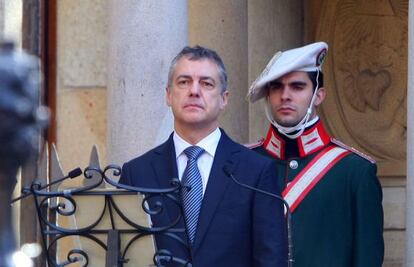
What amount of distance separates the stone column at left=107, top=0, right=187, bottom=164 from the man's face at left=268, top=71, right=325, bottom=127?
67cm

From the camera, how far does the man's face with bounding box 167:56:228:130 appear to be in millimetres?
3670

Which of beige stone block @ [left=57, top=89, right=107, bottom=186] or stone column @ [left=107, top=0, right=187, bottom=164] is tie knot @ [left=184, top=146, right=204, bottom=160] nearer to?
stone column @ [left=107, top=0, right=187, bottom=164]

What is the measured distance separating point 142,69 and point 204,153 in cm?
161

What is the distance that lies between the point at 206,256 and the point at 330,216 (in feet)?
3.55

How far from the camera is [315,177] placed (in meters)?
4.61

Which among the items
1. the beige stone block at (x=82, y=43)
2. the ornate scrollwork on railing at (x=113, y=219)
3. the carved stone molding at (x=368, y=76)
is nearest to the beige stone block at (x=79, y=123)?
the beige stone block at (x=82, y=43)

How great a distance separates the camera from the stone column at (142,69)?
5.22 m

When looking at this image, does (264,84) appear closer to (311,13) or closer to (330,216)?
(330,216)

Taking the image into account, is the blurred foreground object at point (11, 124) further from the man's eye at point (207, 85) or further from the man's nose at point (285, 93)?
the man's nose at point (285, 93)

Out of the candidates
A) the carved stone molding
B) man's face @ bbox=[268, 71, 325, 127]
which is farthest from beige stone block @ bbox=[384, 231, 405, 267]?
man's face @ bbox=[268, 71, 325, 127]

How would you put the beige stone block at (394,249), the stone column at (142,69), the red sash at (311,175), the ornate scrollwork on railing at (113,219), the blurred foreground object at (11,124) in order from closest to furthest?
1. the blurred foreground object at (11,124)
2. the ornate scrollwork on railing at (113,219)
3. the red sash at (311,175)
4. the stone column at (142,69)
5. the beige stone block at (394,249)

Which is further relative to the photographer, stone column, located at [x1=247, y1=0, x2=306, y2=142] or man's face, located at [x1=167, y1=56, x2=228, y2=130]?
stone column, located at [x1=247, y1=0, x2=306, y2=142]

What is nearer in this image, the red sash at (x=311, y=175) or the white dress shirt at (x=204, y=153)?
the white dress shirt at (x=204, y=153)

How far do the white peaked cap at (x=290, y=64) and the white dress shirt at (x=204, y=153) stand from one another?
1030 mm
